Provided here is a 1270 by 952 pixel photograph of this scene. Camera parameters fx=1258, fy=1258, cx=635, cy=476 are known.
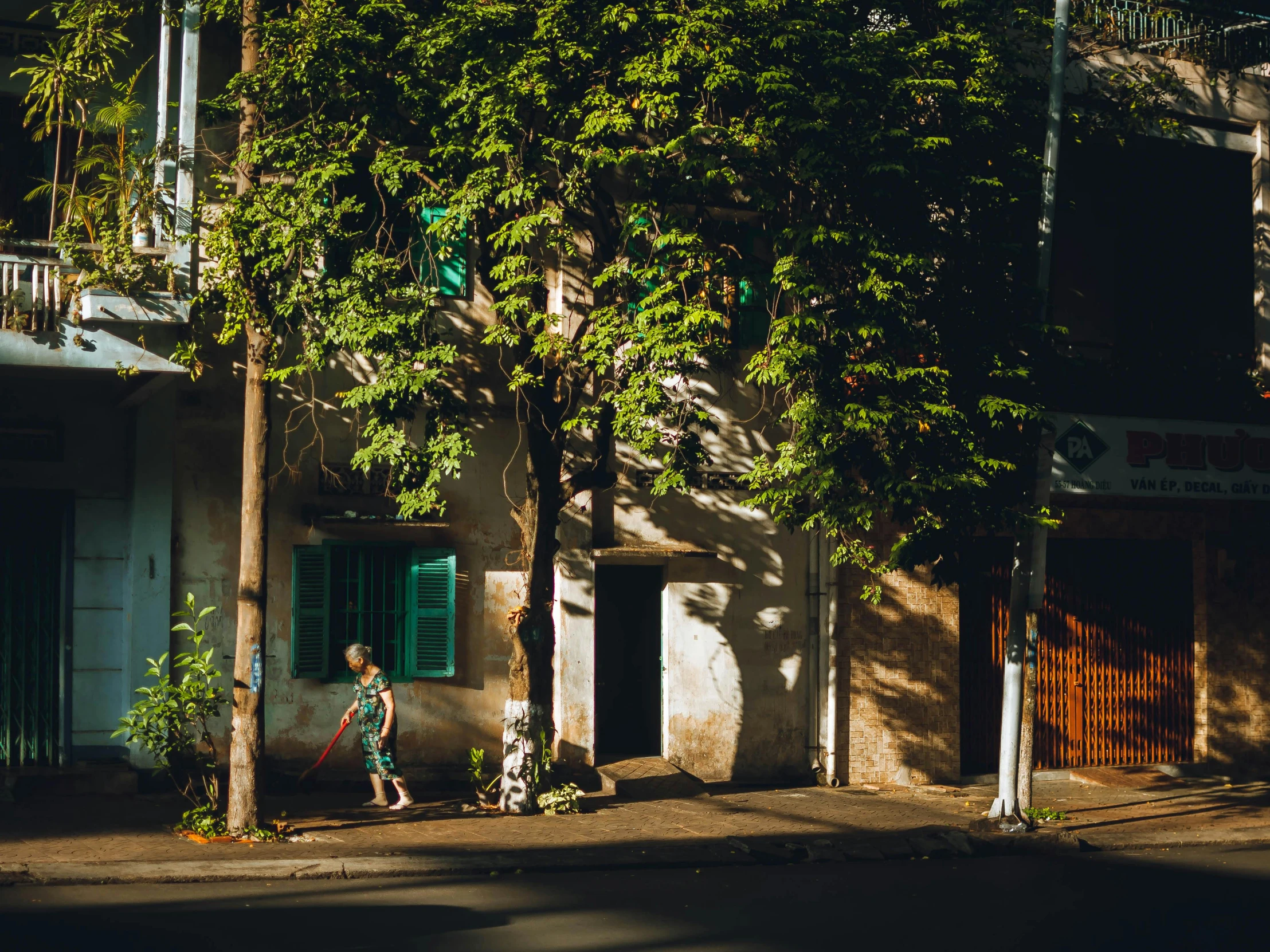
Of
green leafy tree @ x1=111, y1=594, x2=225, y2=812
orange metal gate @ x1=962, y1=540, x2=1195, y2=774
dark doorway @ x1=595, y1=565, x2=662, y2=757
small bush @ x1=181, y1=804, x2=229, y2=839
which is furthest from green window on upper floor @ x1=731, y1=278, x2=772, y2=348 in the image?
small bush @ x1=181, y1=804, x2=229, y2=839

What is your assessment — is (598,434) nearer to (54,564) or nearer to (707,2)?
(707,2)

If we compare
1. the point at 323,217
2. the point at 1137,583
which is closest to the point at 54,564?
the point at 323,217

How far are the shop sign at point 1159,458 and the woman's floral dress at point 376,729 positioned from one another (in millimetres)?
6946

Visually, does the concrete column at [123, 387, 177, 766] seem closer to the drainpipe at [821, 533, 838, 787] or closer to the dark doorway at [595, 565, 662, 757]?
the dark doorway at [595, 565, 662, 757]

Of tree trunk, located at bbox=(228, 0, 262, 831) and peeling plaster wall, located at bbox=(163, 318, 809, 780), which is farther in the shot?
peeling plaster wall, located at bbox=(163, 318, 809, 780)

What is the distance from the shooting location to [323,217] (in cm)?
1017

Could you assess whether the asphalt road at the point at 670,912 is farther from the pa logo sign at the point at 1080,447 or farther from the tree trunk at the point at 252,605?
the pa logo sign at the point at 1080,447

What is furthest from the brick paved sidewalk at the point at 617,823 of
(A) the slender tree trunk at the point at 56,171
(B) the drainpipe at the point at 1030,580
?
(A) the slender tree trunk at the point at 56,171

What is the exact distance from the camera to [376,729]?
36.6 ft

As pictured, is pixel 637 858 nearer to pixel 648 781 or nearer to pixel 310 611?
pixel 648 781

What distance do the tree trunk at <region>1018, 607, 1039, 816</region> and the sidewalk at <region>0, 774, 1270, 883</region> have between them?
1.28 feet

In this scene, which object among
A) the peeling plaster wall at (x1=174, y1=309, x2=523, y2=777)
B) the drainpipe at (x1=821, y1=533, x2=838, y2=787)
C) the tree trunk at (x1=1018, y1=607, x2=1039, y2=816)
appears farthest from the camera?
the drainpipe at (x1=821, y1=533, x2=838, y2=787)

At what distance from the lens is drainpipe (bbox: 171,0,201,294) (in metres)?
10.4

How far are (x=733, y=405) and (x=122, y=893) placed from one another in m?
8.26
